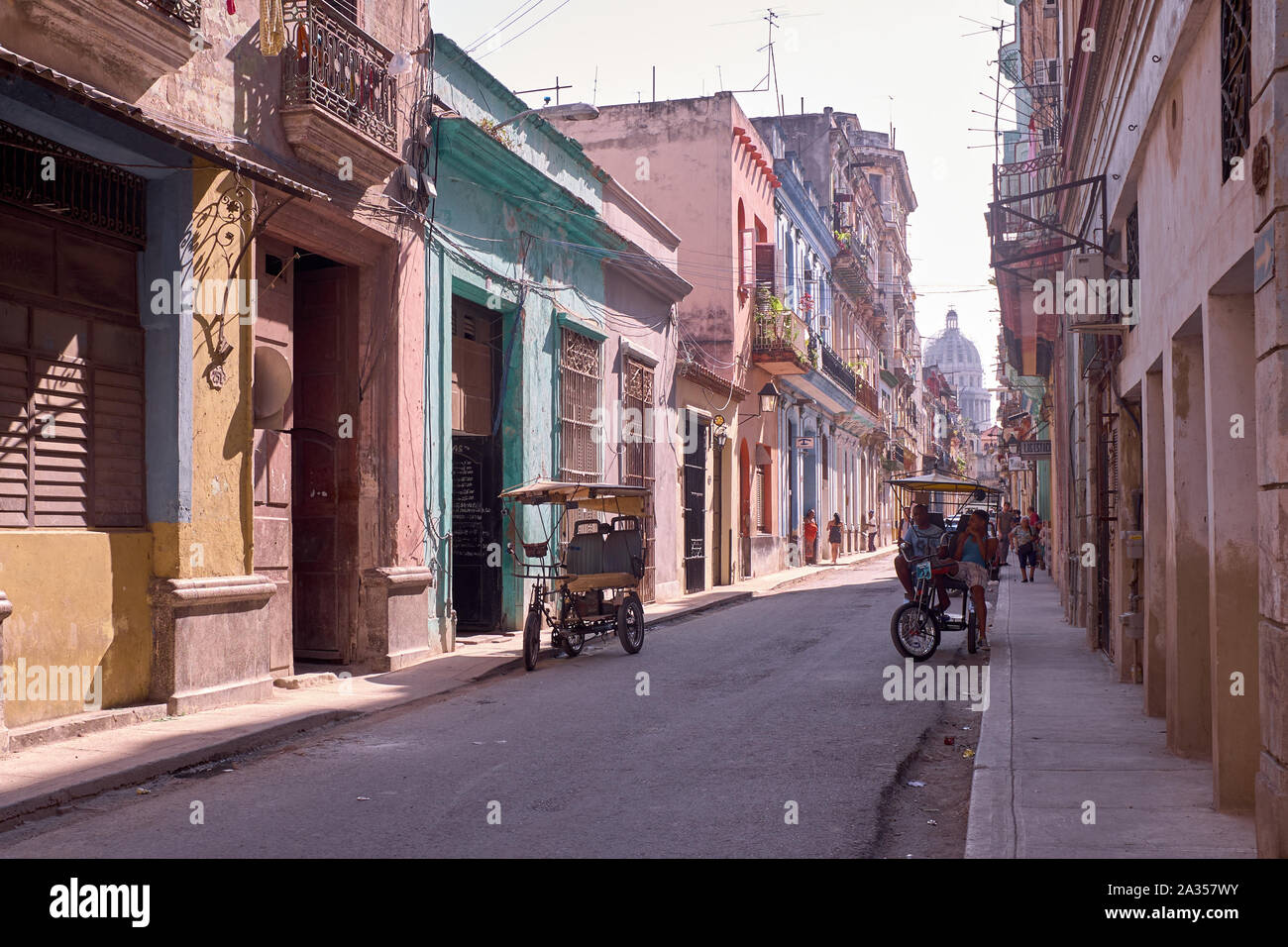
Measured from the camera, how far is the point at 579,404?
61.2 feet

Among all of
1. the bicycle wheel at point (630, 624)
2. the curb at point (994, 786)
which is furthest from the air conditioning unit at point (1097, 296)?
the bicycle wheel at point (630, 624)

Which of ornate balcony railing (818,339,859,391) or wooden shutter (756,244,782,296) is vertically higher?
wooden shutter (756,244,782,296)

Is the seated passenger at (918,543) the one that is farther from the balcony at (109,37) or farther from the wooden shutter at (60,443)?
the balcony at (109,37)

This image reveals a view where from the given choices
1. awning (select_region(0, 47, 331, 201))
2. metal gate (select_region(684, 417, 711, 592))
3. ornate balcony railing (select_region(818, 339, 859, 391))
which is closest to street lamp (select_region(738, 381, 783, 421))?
metal gate (select_region(684, 417, 711, 592))

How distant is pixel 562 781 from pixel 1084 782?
3007 millimetres

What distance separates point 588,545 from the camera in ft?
47.9

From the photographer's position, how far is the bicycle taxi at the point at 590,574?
1352cm

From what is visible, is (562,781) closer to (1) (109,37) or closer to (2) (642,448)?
(1) (109,37)

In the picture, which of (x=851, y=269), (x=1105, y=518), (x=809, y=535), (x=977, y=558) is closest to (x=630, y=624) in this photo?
(x=977, y=558)

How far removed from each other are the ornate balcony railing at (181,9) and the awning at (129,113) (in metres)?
1.00

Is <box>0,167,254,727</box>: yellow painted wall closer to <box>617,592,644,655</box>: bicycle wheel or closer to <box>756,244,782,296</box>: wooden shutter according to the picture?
<box>617,592,644,655</box>: bicycle wheel

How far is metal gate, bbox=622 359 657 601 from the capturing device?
21.0 metres

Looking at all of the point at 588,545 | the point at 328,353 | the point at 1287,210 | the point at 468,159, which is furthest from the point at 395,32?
the point at 1287,210
